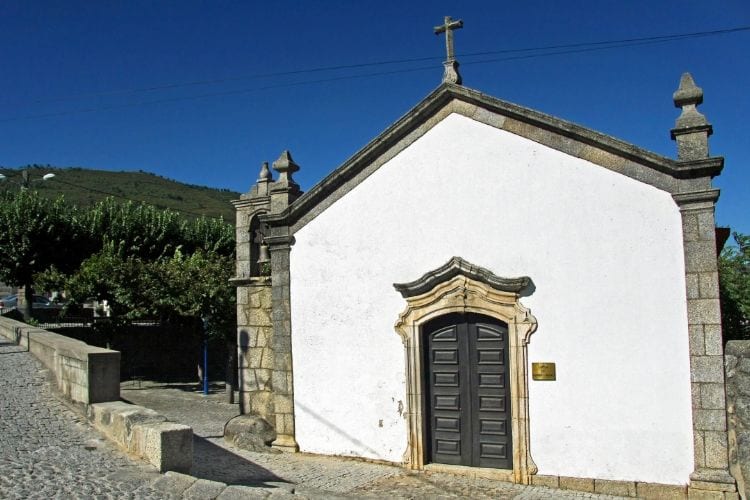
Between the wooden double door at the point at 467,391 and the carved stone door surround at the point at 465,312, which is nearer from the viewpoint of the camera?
the carved stone door surround at the point at 465,312

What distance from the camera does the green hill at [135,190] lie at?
73.4m

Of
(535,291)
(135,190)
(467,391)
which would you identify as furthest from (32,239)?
(135,190)

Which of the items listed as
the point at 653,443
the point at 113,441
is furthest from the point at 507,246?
the point at 113,441

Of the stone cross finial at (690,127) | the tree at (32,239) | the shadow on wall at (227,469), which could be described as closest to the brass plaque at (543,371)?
the stone cross finial at (690,127)

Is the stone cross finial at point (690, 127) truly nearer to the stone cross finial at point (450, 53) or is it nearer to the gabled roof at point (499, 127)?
the gabled roof at point (499, 127)

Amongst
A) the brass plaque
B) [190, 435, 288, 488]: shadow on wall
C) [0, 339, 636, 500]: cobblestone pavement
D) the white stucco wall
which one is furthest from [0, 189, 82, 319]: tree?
the brass plaque

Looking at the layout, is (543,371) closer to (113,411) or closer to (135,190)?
(113,411)

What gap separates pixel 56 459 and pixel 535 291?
217 inches

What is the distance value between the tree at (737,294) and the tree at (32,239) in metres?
19.2

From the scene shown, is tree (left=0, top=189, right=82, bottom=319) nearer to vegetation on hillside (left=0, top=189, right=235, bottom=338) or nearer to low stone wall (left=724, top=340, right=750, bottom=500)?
vegetation on hillside (left=0, top=189, right=235, bottom=338)

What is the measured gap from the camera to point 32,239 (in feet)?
66.1

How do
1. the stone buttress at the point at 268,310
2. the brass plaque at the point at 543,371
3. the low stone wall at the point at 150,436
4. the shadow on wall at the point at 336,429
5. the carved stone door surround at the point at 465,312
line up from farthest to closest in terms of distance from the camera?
the stone buttress at the point at 268,310 → the shadow on wall at the point at 336,429 → the carved stone door surround at the point at 465,312 → the brass plaque at the point at 543,371 → the low stone wall at the point at 150,436

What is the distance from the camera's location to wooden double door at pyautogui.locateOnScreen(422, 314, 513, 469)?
25.9 ft

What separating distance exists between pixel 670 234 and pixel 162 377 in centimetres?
1669
